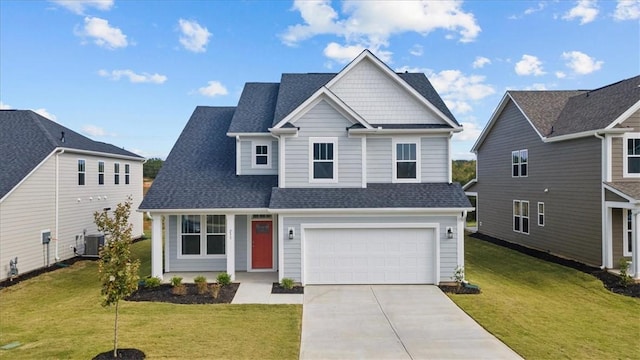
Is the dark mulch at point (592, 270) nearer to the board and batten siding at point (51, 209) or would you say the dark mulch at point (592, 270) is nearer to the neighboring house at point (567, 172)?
the neighboring house at point (567, 172)

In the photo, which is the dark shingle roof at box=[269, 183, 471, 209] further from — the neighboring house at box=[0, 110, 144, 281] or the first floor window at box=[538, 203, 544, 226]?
the neighboring house at box=[0, 110, 144, 281]

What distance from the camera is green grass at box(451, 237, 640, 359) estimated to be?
25.7ft

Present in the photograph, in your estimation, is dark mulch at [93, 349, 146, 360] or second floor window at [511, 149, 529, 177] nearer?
dark mulch at [93, 349, 146, 360]

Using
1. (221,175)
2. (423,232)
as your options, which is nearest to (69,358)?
(221,175)

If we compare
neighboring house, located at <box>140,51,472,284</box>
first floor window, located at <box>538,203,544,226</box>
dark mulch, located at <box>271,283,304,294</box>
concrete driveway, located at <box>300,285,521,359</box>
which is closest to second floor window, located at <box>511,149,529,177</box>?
first floor window, located at <box>538,203,544,226</box>

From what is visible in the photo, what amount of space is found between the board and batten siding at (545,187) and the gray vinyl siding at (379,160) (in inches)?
339

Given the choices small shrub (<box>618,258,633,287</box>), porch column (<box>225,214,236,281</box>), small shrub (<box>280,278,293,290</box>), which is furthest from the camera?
porch column (<box>225,214,236,281</box>)

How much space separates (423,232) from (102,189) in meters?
17.1

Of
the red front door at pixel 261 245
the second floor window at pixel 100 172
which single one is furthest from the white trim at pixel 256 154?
the second floor window at pixel 100 172

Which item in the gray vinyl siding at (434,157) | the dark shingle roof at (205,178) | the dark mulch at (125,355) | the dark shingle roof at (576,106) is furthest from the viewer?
the dark shingle roof at (576,106)

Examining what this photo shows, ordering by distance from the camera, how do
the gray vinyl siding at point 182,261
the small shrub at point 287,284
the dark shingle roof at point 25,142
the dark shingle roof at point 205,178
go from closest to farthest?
the small shrub at point 287,284
the dark shingle roof at point 205,178
the gray vinyl siding at point 182,261
the dark shingle roof at point 25,142

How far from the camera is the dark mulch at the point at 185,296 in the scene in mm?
10812

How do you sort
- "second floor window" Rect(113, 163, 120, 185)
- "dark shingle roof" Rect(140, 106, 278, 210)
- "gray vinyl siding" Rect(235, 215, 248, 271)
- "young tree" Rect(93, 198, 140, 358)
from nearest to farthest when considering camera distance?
"young tree" Rect(93, 198, 140, 358) < "dark shingle roof" Rect(140, 106, 278, 210) < "gray vinyl siding" Rect(235, 215, 248, 271) < "second floor window" Rect(113, 163, 120, 185)

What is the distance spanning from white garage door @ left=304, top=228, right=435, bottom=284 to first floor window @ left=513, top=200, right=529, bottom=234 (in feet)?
33.8
